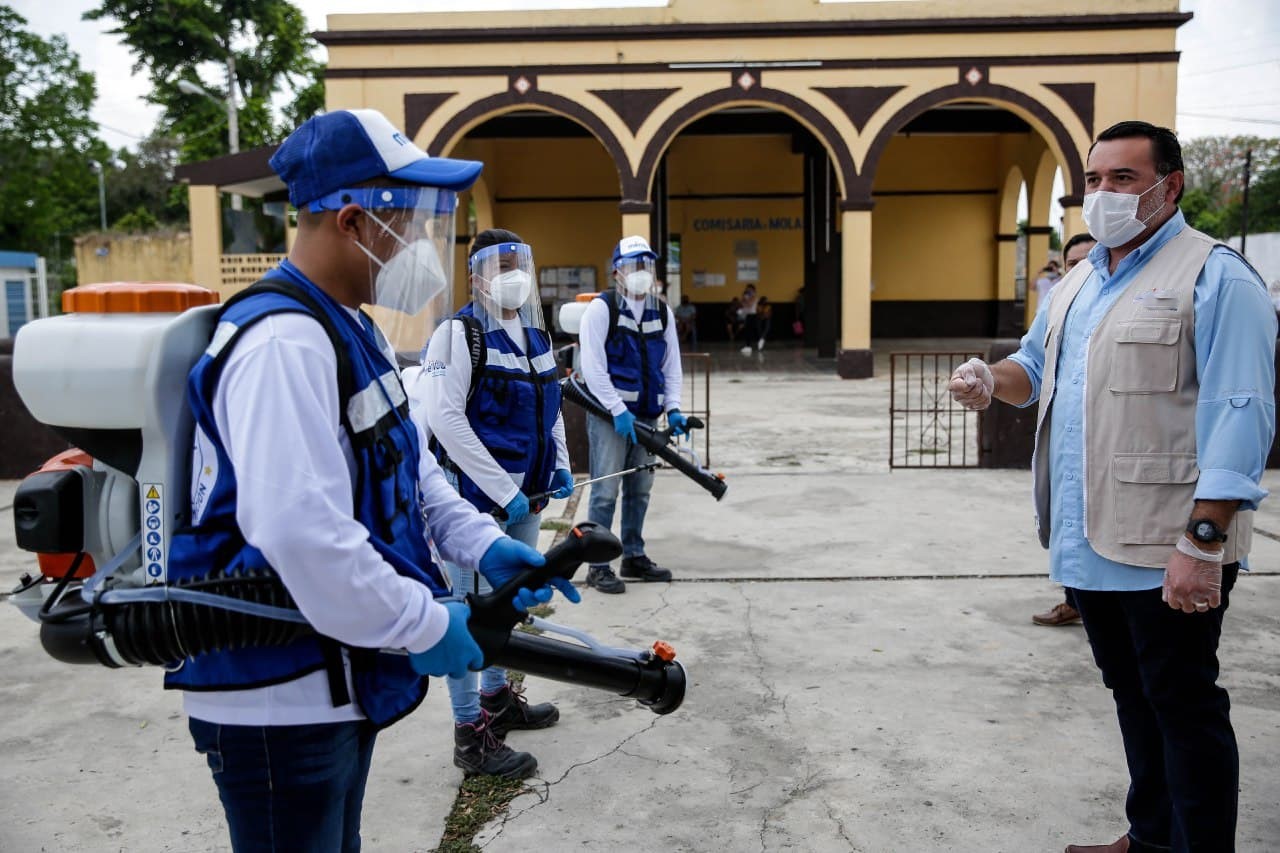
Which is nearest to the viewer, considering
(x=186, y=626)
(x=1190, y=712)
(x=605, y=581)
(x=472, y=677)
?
(x=186, y=626)

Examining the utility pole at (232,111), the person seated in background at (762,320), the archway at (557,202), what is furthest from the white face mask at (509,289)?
the utility pole at (232,111)

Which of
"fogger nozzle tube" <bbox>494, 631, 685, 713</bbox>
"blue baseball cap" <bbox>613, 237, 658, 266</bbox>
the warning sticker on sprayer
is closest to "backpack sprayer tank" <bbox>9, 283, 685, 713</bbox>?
the warning sticker on sprayer

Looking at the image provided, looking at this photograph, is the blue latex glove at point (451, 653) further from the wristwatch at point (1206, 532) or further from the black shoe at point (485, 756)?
the black shoe at point (485, 756)

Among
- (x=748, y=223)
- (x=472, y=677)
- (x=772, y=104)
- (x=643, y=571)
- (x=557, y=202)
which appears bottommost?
(x=643, y=571)

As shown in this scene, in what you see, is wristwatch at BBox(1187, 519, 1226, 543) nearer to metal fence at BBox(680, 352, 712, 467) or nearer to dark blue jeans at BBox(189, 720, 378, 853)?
dark blue jeans at BBox(189, 720, 378, 853)

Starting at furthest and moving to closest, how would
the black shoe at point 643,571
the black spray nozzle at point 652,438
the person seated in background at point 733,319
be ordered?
the person seated in background at point 733,319
the black shoe at point 643,571
the black spray nozzle at point 652,438

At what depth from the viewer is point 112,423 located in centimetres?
173

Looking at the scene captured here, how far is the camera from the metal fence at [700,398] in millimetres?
9406

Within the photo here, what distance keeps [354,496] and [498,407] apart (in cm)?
213

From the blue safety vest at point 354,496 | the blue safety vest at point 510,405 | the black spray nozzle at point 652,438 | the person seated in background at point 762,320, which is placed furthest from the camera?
the person seated in background at point 762,320

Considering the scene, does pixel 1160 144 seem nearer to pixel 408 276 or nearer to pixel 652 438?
pixel 408 276

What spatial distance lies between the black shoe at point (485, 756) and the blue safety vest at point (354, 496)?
1701 mm

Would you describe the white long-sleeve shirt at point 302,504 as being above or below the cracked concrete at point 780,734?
above

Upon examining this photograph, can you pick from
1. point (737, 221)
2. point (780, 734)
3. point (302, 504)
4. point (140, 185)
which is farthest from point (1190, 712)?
point (140, 185)
